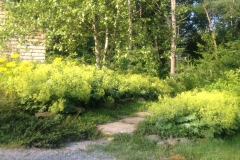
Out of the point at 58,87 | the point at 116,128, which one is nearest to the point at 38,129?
the point at 58,87

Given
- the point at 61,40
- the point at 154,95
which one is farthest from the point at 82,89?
the point at 61,40

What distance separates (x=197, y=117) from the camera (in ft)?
16.5

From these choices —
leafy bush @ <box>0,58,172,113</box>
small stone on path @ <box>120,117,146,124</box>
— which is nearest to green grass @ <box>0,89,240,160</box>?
leafy bush @ <box>0,58,172,113</box>

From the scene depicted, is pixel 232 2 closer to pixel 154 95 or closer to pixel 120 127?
pixel 154 95

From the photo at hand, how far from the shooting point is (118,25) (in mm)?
9789

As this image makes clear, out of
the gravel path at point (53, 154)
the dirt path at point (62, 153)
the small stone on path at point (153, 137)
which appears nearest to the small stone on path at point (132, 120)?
the small stone on path at point (153, 137)

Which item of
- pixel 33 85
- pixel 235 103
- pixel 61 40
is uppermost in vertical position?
pixel 61 40

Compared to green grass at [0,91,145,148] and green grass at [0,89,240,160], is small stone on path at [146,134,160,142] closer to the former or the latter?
green grass at [0,89,240,160]

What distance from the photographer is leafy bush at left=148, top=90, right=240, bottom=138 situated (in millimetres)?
4852

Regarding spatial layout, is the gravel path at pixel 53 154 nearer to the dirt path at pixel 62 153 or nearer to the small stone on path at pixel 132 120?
the dirt path at pixel 62 153

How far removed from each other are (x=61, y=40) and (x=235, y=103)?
6978 millimetres

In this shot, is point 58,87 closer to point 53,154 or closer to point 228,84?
point 53,154

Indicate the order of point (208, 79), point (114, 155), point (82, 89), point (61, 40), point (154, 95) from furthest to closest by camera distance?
point (61, 40)
point (208, 79)
point (154, 95)
point (82, 89)
point (114, 155)

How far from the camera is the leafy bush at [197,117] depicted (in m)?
4.85
